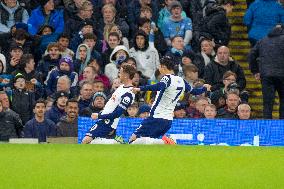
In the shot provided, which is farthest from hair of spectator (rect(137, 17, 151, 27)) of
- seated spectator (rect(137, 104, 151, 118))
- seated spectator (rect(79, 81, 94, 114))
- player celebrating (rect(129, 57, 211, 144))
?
player celebrating (rect(129, 57, 211, 144))

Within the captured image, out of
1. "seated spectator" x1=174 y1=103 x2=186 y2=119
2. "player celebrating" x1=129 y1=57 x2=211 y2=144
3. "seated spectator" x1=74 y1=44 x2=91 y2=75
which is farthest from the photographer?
"seated spectator" x1=74 y1=44 x2=91 y2=75

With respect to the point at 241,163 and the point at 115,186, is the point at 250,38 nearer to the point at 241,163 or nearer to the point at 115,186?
the point at 241,163

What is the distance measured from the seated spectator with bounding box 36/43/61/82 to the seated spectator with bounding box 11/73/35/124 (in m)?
1.22

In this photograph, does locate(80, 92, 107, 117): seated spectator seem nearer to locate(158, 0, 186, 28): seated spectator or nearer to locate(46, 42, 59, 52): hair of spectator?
locate(46, 42, 59, 52): hair of spectator

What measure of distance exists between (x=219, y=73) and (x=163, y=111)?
4.38 meters

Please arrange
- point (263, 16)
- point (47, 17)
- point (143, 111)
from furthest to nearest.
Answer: point (263, 16) < point (47, 17) < point (143, 111)

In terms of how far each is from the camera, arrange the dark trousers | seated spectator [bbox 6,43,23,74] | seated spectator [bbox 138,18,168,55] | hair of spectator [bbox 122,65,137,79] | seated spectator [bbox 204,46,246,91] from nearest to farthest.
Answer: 1. hair of spectator [bbox 122,65,137,79]
2. seated spectator [bbox 6,43,23,74]
3. the dark trousers
4. seated spectator [bbox 204,46,246,91]
5. seated spectator [bbox 138,18,168,55]

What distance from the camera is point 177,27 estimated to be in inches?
1020

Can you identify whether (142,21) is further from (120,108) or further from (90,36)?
(120,108)

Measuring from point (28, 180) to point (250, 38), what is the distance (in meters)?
13.6

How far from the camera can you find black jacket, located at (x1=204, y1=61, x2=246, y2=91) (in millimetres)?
24609

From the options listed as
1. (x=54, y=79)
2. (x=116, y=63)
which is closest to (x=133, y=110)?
(x=116, y=63)

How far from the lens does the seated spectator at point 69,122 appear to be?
22.0m

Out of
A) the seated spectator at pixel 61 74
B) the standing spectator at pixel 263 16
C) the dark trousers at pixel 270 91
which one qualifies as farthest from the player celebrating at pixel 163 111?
the standing spectator at pixel 263 16
